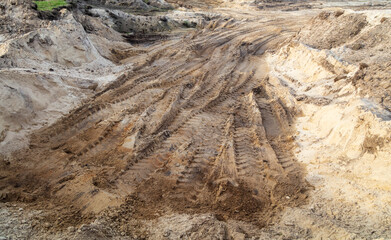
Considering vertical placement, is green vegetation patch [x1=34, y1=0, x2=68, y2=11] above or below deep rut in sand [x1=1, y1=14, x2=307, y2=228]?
above

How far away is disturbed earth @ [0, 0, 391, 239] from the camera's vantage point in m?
3.76

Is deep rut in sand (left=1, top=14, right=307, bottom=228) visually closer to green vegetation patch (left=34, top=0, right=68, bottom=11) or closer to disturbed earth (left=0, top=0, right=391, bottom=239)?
disturbed earth (left=0, top=0, right=391, bottom=239)

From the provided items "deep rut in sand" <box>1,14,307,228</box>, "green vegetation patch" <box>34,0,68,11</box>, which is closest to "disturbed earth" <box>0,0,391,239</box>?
"deep rut in sand" <box>1,14,307,228</box>

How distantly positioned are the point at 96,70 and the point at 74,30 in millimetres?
1654

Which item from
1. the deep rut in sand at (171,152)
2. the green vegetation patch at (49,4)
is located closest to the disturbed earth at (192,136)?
the deep rut in sand at (171,152)

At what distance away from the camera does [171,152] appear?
5316 mm

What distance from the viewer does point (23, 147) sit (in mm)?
5293

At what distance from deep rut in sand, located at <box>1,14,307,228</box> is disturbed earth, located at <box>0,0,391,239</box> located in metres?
0.03

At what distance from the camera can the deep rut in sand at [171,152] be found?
4.24m

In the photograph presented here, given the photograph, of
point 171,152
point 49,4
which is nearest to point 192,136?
point 171,152

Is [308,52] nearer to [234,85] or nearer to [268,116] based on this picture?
[234,85]

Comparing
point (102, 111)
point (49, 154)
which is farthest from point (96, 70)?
point (49, 154)

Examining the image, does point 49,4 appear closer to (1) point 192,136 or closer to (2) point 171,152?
(1) point 192,136

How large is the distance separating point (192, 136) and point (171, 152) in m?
0.72
